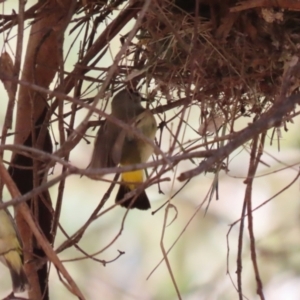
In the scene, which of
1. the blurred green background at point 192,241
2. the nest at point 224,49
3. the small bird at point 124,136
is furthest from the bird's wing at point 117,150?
the blurred green background at point 192,241

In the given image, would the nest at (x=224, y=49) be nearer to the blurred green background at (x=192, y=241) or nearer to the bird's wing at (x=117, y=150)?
the bird's wing at (x=117, y=150)

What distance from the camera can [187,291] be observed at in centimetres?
154


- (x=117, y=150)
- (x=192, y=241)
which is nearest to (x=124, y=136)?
(x=117, y=150)

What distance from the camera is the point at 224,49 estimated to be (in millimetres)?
894

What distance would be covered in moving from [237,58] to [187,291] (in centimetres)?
79

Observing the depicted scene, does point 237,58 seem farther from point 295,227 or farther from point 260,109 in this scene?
point 295,227

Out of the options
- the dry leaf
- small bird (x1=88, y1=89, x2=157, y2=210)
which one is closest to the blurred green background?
the dry leaf

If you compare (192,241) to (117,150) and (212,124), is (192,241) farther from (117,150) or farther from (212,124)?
(117,150)

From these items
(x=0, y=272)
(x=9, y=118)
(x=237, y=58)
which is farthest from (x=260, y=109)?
(x=0, y=272)

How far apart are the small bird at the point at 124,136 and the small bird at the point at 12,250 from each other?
0.14 m

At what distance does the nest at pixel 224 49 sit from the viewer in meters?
0.88

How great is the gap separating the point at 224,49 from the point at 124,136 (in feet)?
0.61

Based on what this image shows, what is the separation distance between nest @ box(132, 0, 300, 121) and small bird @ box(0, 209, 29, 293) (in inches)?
11.4

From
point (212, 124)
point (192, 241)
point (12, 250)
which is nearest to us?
point (12, 250)
